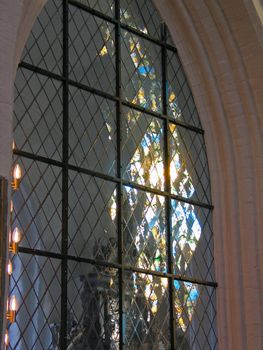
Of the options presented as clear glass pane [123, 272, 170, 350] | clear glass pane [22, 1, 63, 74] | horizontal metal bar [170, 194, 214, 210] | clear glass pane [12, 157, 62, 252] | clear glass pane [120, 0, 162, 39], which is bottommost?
clear glass pane [123, 272, 170, 350]

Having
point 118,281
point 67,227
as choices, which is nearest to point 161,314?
point 118,281

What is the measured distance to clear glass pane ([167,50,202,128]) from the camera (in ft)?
37.3

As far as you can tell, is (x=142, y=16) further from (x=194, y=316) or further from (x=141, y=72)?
(x=194, y=316)

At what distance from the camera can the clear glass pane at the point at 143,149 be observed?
1044 centimetres

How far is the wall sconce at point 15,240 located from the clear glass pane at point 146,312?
1569mm

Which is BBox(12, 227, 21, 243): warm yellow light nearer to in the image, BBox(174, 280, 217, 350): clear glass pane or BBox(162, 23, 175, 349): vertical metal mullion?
BBox(162, 23, 175, 349): vertical metal mullion

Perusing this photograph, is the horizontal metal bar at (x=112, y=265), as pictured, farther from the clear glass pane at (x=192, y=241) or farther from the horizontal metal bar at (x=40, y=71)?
the horizontal metal bar at (x=40, y=71)

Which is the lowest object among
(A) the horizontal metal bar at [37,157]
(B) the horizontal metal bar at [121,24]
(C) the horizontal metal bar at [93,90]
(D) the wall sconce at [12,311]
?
(D) the wall sconce at [12,311]

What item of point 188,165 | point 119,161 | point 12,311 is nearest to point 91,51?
point 119,161

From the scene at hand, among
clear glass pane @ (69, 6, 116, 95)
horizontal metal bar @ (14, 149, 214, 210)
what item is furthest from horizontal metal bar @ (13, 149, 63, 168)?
clear glass pane @ (69, 6, 116, 95)

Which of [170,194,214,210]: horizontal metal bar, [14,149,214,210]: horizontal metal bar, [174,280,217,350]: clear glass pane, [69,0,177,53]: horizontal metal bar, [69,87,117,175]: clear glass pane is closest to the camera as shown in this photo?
[14,149,214,210]: horizontal metal bar

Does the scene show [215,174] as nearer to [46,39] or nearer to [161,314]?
[161,314]

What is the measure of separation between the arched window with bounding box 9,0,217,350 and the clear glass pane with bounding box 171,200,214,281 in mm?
16

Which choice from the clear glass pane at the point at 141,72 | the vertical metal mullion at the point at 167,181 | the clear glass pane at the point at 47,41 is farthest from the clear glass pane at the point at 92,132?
the vertical metal mullion at the point at 167,181
